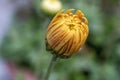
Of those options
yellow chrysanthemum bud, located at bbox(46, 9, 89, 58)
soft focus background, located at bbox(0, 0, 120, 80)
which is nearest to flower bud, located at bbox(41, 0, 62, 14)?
soft focus background, located at bbox(0, 0, 120, 80)

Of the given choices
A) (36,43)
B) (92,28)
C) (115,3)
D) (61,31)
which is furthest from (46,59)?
(61,31)

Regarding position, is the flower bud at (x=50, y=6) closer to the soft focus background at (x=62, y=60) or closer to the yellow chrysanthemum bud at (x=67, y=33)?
the soft focus background at (x=62, y=60)

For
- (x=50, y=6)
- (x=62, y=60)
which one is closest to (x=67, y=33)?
(x=50, y=6)

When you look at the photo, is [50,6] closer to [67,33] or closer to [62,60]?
[62,60]

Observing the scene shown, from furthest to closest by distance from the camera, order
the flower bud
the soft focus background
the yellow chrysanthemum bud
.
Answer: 1. the soft focus background
2. the flower bud
3. the yellow chrysanthemum bud

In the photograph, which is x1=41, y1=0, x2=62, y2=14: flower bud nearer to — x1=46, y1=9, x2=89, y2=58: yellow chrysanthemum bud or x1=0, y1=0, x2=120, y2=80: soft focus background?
x1=0, y1=0, x2=120, y2=80: soft focus background
